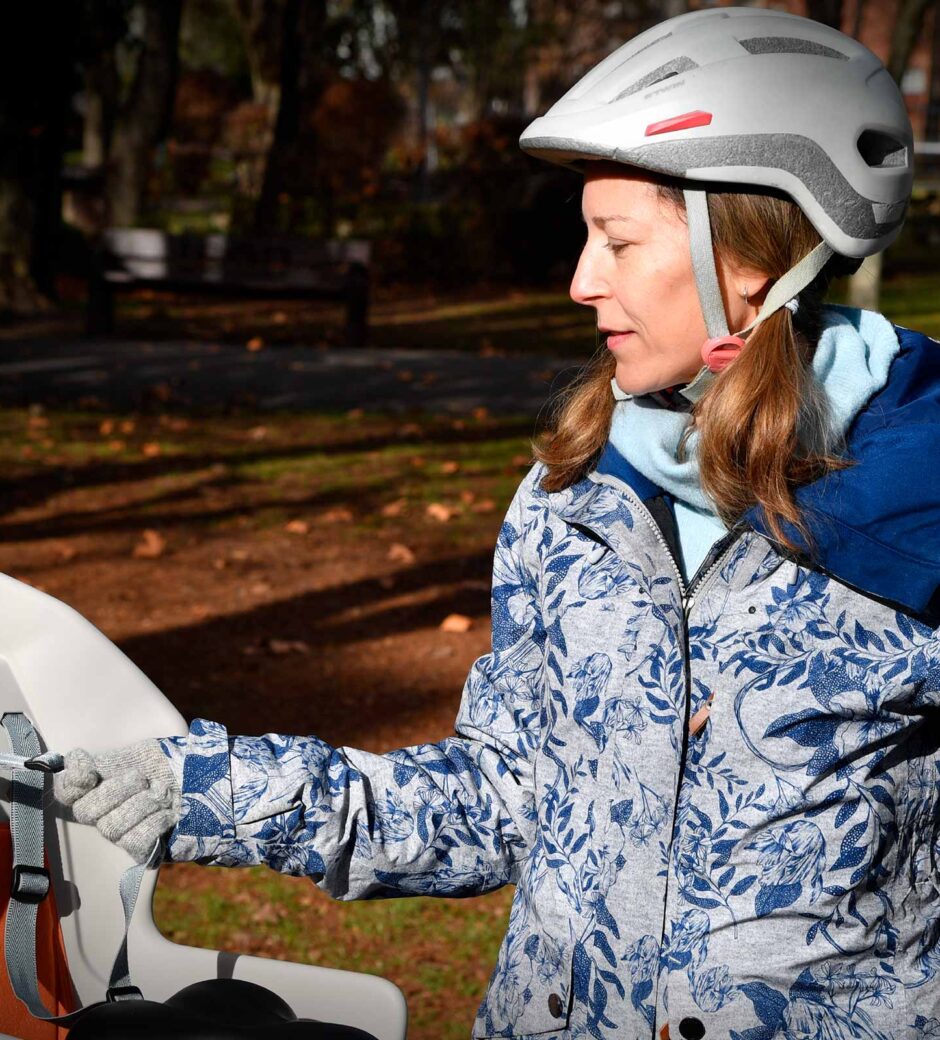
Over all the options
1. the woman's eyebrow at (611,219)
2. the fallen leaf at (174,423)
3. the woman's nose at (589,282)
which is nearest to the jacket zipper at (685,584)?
the woman's nose at (589,282)

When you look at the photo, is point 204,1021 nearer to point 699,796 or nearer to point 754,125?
point 699,796

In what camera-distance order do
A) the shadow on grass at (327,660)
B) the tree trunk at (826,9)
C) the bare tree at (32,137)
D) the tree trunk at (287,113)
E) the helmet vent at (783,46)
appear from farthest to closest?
the tree trunk at (287,113) < the bare tree at (32,137) < the tree trunk at (826,9) < the shadow on grass at (327,660) < the helmet vent at (783,46)

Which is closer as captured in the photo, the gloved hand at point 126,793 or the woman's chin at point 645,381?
the gloved hand at point 126,793

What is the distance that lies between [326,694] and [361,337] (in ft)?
29.3

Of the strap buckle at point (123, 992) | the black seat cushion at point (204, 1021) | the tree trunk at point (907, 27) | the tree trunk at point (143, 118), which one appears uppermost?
the tree trunk at point (907, 27)

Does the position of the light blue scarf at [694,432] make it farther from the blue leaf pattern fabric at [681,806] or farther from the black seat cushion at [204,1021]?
the black seat cushion at [204,1021]

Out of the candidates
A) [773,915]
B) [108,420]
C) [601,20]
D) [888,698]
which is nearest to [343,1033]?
[773,915]

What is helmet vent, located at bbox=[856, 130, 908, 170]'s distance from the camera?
2.11 metres

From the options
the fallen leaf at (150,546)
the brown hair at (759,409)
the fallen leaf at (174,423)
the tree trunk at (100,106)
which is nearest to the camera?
the brown hair at (759,409)

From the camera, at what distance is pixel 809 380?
1.88 m

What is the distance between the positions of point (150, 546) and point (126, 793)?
5437 mm

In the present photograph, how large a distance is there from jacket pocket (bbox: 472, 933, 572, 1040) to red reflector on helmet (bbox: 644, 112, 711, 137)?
3.59 feet

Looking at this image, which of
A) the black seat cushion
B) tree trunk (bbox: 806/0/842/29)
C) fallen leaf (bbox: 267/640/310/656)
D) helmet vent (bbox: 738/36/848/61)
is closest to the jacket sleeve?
the black seat cushion

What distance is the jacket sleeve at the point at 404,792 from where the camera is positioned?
6.03ft
